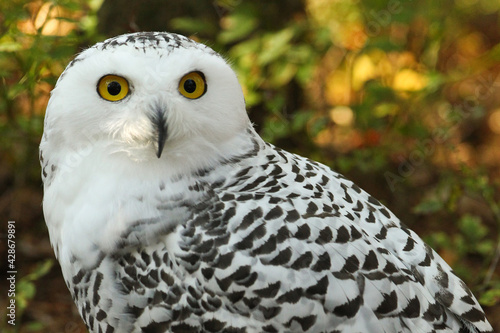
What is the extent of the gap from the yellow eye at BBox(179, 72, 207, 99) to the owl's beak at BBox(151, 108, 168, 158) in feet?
0.50

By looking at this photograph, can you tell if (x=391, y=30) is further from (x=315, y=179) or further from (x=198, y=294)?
(x=198, y=294)

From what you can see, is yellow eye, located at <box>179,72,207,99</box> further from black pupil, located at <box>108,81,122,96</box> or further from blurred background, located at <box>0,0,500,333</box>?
blurred background, located at <box>0,0,500,333</box>

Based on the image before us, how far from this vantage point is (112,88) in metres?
2.18

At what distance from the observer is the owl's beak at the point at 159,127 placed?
214 cm

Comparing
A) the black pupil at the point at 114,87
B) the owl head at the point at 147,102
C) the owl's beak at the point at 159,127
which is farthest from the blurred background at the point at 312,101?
the owl's beak at the point at 159,127

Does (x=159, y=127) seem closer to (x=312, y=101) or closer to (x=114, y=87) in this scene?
(x=114, y=87)

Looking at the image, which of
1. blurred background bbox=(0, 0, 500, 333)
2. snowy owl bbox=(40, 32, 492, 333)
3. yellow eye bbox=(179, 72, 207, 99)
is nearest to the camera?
snowy owl bbox=(40, 32, 492, 333)

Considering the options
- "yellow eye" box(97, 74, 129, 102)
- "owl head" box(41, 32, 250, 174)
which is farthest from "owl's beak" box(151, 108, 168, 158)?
"yellow eye" box(97, 74, 129, 102)

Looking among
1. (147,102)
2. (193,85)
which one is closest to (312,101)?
(193,85)

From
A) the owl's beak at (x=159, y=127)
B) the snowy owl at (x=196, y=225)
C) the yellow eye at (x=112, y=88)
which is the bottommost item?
the snowy owl at (x=196, y=225)

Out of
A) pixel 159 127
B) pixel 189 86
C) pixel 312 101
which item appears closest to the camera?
pixel 159 127

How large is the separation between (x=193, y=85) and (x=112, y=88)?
0.29m

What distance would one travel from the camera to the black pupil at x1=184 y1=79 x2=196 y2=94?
7.39ft

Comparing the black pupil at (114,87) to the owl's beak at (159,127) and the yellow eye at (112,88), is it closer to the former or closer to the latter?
the yellow eye at (112,88)
